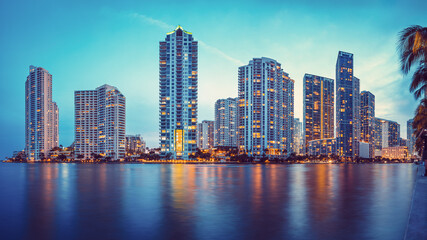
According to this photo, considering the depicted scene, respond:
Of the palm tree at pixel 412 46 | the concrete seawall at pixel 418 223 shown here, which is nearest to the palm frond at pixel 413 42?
the palm tree at pixel 412 46

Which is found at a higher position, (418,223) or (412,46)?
(412,46)

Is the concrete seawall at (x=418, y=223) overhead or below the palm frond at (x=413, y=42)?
below

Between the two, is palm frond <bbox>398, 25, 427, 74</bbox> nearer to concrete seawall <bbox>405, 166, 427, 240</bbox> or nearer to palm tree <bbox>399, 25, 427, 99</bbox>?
palm tree <bbox>399, 25, 427, 99</bbox>

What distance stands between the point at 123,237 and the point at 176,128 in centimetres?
18918

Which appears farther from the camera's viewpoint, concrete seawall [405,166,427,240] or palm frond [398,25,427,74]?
palm frond [398,25,427,74]

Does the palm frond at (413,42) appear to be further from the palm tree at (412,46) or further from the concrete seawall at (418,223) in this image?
the concrete seawall at (418,223)

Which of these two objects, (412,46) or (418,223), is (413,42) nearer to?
(412,46)

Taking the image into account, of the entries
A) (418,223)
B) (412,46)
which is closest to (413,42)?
(412,46)

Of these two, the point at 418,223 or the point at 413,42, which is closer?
the point at 418,223

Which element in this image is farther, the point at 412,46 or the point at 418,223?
the point at 412,46

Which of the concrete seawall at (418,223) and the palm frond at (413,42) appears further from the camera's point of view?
the palm frond at (413,42)

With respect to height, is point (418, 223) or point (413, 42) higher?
point (413, 42)

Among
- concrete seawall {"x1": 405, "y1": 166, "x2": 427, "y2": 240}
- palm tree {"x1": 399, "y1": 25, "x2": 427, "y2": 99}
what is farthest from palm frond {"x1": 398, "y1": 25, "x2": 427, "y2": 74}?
concrete seawall {"x1": 405, "y1": 166, "x2": 427, "y2": 240}

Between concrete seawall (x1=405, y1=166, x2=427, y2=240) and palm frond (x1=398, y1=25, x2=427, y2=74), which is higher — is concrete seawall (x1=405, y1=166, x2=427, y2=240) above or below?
below
